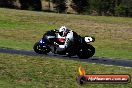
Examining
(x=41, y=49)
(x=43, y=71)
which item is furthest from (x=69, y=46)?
(x=43, y=71)

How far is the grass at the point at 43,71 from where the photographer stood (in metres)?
18.3

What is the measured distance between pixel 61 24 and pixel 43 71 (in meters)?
33.5

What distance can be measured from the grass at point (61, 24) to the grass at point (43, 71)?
15.2 meters

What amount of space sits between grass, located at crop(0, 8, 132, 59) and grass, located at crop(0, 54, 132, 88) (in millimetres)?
15190

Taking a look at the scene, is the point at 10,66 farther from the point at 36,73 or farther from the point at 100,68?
the point at 100,68

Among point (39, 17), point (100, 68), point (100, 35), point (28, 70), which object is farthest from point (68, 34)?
point (39, 17)

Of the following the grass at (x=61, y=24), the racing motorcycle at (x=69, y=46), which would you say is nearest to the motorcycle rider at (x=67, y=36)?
the racing motorcycle at (x=69, y=46)

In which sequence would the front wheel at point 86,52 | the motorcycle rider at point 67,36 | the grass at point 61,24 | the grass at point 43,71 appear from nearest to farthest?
the grass at point 43,71, the motorcycle rider at point 67,36, the front wheel at point 86,52, the grass at point 61,24

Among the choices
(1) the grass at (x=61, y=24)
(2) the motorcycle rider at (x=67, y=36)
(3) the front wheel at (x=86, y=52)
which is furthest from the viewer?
(1) the grass at (x=61, y=24)

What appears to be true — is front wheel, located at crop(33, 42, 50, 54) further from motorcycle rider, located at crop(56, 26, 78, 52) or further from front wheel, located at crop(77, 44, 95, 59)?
front wheel, located at crop(77, 44, 95, 59)

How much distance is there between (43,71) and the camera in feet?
68.2

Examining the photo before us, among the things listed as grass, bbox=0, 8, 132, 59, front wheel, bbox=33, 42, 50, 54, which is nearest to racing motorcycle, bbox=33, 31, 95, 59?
front wheel, bbox=33, 42, 50, 54

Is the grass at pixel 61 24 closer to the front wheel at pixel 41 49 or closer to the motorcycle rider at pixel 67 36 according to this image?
the front wheel at pixel 41 49

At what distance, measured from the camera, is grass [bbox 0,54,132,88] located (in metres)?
18.3
